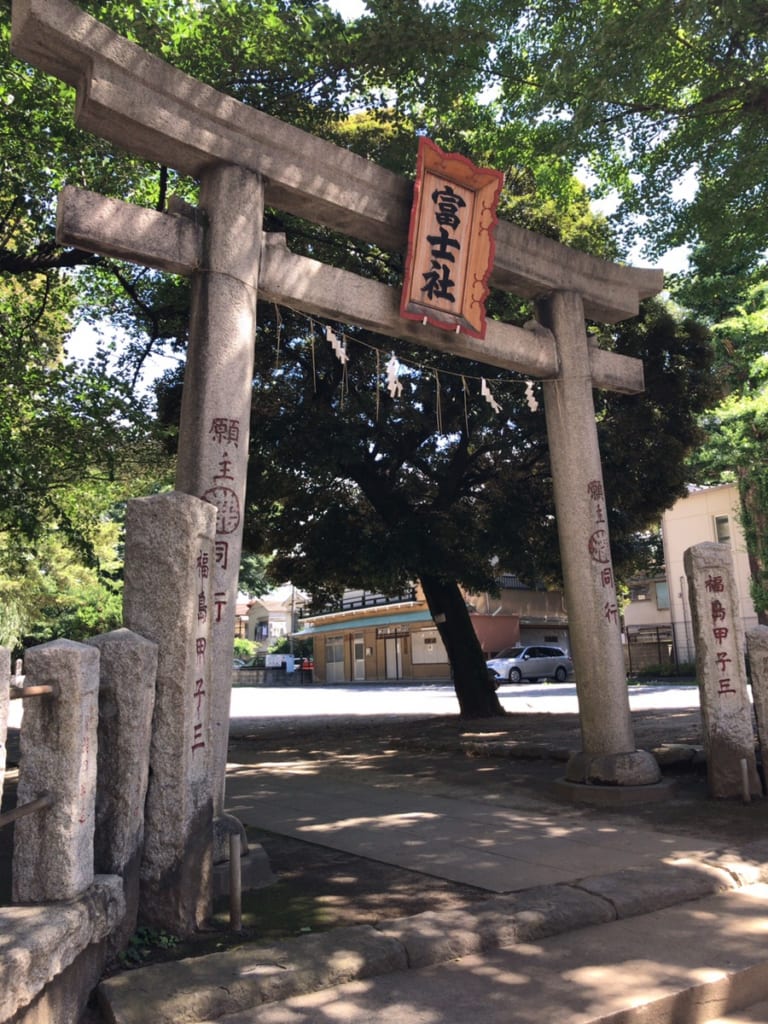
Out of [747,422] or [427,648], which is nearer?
[747,422]

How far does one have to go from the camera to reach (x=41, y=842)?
346 centimetres

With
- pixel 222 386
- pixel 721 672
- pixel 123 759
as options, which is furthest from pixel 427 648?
pixel 123 759

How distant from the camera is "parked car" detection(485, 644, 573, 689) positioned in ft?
110

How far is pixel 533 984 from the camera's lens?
3.68 m

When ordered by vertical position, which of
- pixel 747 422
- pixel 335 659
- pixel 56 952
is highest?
pixel 747 422

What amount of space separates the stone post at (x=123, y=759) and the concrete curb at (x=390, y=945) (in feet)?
1.73

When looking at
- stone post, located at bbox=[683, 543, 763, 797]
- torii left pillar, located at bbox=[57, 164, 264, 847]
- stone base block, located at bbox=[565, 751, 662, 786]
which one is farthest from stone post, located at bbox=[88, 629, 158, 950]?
stone post, located at bbox=[683, 543, 763, 797]

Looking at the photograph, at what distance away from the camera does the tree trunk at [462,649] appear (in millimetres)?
15344

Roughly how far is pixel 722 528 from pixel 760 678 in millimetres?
25456

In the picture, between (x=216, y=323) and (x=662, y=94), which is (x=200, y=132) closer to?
(x=216, y=323)

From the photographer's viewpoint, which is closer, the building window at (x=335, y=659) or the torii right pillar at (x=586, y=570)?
the torii right pillar at (x=586, y=570)

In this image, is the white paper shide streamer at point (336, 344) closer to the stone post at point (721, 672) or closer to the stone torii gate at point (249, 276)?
the stone torii gate at point (249, 276)

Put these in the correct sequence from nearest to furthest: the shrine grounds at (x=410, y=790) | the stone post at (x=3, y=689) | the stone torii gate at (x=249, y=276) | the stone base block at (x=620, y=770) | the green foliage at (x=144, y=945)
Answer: the stone post at (x=3, y=689) → the green foliage at (x=144, y=945) → the shrine grounds at (x=410, y=790) → the stone torii gate at (x=249, y=276) → the stone base block at (x=620, y=770)

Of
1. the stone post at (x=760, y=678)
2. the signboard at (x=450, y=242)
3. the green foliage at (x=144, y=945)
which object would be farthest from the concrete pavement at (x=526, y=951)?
the signboard at (x=450, y=242)
